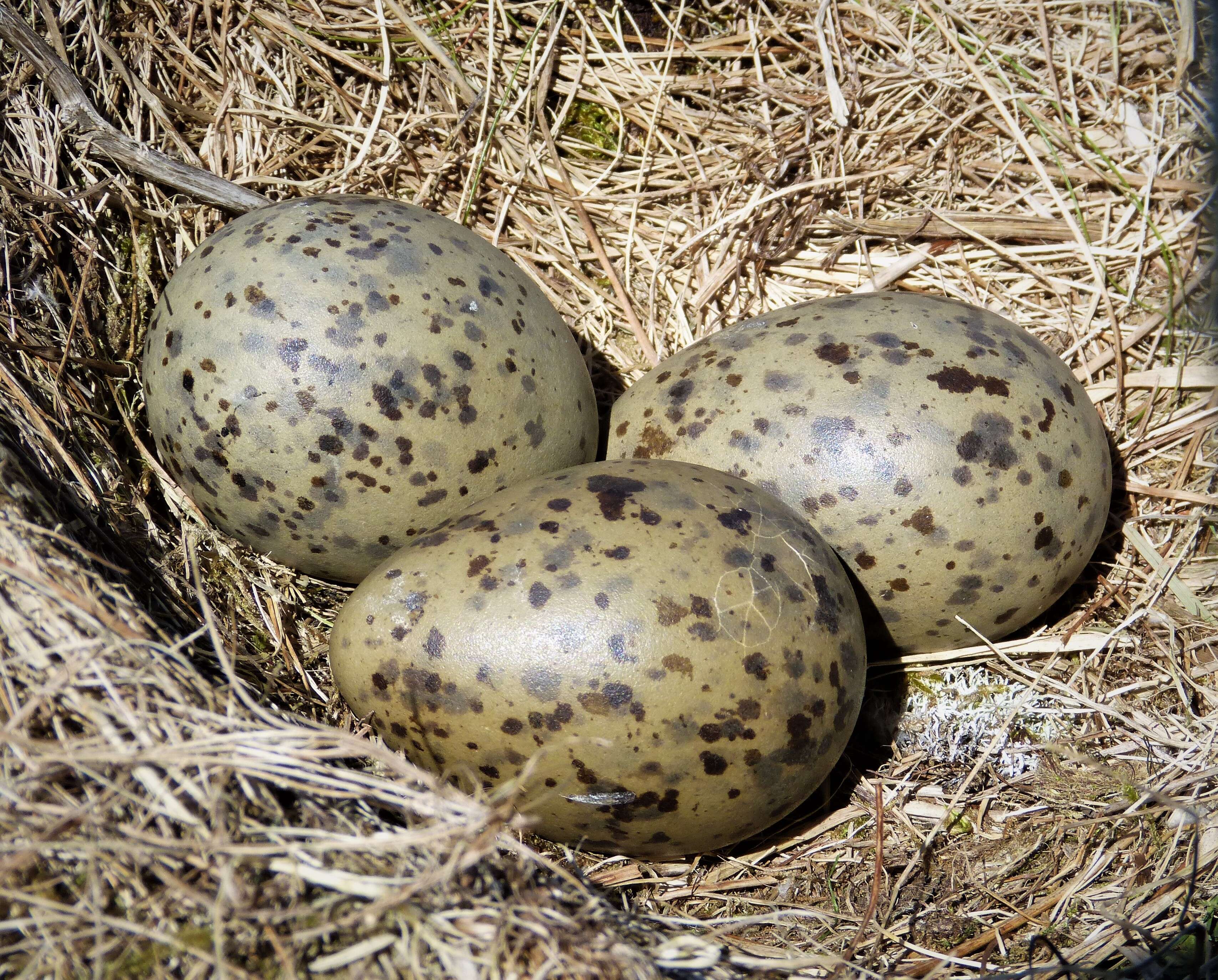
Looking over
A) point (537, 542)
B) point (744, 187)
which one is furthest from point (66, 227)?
point (744, 187)

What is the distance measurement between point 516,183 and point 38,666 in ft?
7.37

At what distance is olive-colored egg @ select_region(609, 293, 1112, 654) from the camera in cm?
238

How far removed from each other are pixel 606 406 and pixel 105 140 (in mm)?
1778

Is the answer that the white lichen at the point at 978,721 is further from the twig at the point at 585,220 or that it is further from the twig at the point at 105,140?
the twig at the point at 105,140

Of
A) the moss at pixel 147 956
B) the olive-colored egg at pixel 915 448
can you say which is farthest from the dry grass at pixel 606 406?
the olive-colored egg at pixel 915 448

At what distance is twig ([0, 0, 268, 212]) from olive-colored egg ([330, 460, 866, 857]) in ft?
4.93

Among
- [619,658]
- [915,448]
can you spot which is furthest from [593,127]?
[619,658]

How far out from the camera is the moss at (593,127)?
3.47 m

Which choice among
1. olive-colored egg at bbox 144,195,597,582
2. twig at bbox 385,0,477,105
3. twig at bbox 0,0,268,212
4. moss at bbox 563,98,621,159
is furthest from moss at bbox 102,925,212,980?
moss at bbox 563,98,621,159

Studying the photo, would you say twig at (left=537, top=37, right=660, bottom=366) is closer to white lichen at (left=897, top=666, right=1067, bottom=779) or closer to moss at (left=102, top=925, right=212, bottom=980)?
white lichen at (left=897, top=666, right=1067, bottom=779)

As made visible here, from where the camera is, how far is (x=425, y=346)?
236 centimetres

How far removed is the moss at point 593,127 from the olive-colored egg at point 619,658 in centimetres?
174

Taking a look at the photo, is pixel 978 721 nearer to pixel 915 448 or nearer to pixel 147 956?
pixel 915 448

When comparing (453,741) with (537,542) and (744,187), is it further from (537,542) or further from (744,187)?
(744,187)
